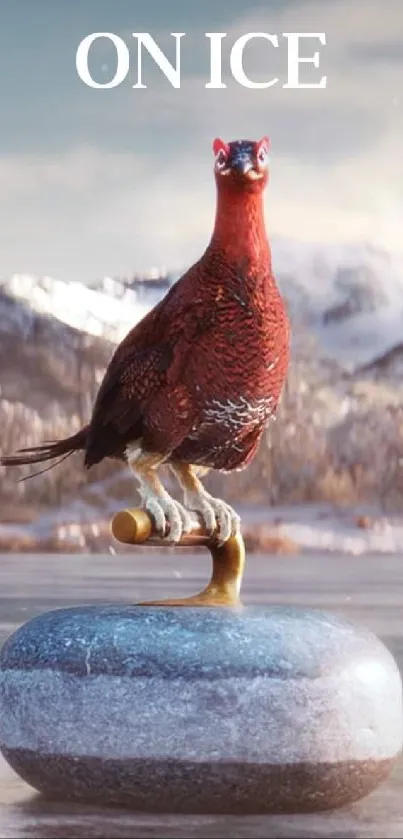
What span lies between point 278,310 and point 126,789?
2024 mm

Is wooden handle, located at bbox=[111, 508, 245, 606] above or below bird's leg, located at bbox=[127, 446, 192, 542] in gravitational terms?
below

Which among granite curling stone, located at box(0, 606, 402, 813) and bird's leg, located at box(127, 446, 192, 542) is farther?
bird's leg, located at box(127, 446, 192, 542)

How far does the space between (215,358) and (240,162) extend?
803 mm

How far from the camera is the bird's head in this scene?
319 inches

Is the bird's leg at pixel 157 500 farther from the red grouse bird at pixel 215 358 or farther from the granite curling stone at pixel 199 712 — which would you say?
the granite curling stone at pixel 199 712

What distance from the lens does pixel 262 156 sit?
8156 millimetres

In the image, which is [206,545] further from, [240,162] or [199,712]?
[240,162]

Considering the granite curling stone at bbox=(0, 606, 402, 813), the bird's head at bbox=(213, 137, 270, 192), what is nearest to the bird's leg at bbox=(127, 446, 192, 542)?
the granite curling stone at bbox=(0, 606, 402, 813)

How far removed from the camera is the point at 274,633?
25.8 ft

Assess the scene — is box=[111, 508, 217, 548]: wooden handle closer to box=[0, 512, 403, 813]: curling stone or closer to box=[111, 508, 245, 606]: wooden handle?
box=[111, 508, 245, 606]: wooden handle

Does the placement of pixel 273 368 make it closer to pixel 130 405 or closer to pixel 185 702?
pixel 130 405

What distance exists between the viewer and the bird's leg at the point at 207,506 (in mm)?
8352

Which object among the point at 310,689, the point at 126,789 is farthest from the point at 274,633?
the point at 126,789

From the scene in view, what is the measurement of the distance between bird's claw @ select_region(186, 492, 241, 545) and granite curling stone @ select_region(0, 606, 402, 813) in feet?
1.43
